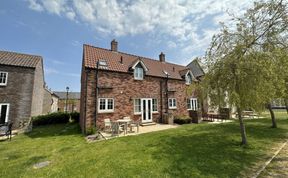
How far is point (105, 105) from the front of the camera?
47.0ft

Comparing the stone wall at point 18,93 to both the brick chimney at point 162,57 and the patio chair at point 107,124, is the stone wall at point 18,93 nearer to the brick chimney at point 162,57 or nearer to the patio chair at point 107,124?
the patio chair at point 107,124

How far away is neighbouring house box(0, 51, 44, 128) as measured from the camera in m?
16.2

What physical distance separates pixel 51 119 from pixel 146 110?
498 inches

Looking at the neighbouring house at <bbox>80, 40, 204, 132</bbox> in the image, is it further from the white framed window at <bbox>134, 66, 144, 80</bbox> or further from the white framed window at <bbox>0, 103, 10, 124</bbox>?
the white framed window at <bbox>0, 103, 10, 124</bbox>

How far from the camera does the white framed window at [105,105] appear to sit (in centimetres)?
1405

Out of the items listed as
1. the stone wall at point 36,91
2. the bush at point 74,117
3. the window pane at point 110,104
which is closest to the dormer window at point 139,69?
the window pane at point 110,104

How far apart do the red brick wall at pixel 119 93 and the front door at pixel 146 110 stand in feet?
1.85

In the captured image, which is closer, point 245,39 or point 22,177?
point 22,177

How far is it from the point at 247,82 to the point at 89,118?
11.8m

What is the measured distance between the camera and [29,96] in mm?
17688

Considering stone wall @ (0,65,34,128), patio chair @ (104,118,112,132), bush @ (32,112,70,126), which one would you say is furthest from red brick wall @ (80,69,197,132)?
stone wall @ (0,65,34,128)

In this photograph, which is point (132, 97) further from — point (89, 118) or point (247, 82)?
point (247, 82)

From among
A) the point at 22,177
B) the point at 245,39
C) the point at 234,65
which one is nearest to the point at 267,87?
the point at 234,65

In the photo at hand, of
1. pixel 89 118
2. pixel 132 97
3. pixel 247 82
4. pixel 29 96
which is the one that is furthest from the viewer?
pixel 29 96
